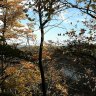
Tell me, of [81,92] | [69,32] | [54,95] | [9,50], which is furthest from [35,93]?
[69,32]

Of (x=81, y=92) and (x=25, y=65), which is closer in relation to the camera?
(x=25, y=65)

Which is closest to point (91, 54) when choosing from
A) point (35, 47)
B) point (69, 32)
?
point (69, 32)

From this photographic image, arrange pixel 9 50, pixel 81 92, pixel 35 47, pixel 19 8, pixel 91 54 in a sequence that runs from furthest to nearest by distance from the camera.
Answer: pixel 81 92
pixel 35 47
pixel 19 8
pixel 9 50
pixel 91 54

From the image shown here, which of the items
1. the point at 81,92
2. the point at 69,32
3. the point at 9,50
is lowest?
the point at 81,92

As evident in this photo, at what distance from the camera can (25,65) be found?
995 inches

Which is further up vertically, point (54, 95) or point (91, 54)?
point (91, 54)

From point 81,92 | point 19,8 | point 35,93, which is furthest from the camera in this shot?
point 81,92

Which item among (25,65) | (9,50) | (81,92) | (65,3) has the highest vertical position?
(65,3)

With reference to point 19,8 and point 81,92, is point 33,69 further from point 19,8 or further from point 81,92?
point 81,92

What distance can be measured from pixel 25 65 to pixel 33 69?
1.03 meters

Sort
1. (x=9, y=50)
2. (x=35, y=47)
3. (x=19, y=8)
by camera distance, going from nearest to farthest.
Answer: (x=9, y=50) → (x=19, y=8) → (x=35, y=47)

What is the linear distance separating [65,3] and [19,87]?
14.7 m

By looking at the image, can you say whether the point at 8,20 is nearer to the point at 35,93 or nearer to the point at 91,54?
the point at 91,54

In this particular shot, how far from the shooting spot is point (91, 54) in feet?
44.4
